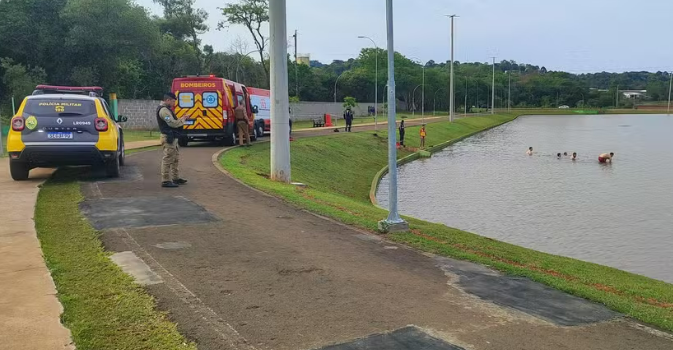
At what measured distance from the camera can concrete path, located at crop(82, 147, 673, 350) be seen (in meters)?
4.69

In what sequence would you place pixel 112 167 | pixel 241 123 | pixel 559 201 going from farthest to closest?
pixel 241 123 < pixel 559 201 < pixel 112 167

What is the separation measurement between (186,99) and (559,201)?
13.5 metres

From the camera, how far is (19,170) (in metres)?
11.9

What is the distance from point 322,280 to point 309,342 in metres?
1.65

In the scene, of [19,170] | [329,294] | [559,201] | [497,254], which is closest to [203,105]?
[19,170]

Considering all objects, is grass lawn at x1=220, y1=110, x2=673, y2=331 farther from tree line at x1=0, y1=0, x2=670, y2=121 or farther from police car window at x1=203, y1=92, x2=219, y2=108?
tree line at x1=0, y1=0, x2=670, y2=121

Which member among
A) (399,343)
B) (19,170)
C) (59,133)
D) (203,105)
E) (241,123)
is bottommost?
(399,343)

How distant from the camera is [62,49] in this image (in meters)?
38.7

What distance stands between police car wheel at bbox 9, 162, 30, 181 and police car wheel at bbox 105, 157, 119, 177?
1.53 m

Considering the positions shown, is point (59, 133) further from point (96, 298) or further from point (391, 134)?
point (96, 298)

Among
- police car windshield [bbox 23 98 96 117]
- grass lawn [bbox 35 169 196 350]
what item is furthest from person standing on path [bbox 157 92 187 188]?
grass lawn [bbox 35 169 196 350]

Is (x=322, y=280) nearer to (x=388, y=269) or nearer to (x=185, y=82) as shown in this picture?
(x=388, y=269)

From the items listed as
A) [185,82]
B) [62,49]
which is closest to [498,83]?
[62,49]

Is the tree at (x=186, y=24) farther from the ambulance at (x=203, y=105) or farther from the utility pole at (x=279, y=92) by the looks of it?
the utility pole at (x=279, y=92)
